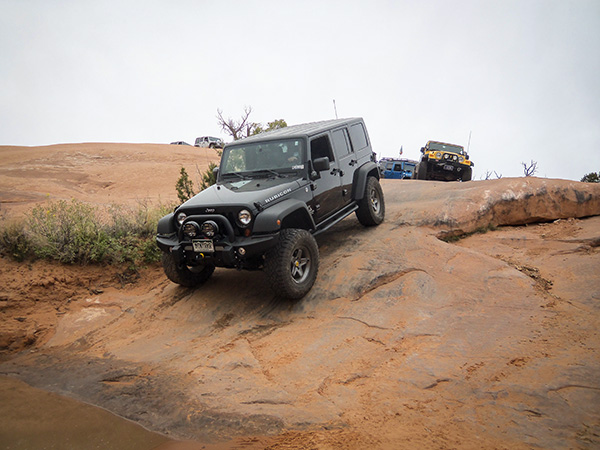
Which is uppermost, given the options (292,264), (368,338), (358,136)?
(358,136)

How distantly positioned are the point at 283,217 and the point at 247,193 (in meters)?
0.61

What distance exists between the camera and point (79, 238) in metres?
6.65


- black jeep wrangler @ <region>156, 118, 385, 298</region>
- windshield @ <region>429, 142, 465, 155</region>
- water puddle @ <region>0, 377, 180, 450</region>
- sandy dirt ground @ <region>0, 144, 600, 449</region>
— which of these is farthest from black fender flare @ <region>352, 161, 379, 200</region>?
windshield @ <region>429, 142, 465, 155</region>

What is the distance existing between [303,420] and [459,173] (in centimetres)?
1275

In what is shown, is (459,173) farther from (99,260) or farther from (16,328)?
(16,328)

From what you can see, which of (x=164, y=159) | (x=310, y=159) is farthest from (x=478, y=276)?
(x=164, y=159)

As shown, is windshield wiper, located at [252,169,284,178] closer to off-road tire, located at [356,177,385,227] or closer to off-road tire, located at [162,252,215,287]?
off-road tire, located at [162,252,215,287]

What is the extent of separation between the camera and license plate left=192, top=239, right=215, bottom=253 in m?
4.61

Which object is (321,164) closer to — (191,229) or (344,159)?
(344,159)

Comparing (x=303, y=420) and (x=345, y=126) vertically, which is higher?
(x=345, y=126)

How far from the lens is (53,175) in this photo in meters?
18.8

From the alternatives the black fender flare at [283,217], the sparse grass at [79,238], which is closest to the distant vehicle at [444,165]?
the sparse grass at [79,238]

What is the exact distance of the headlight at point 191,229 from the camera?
4707 mm

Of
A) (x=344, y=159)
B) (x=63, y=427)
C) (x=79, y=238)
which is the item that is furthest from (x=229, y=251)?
(x=79, y=238)
